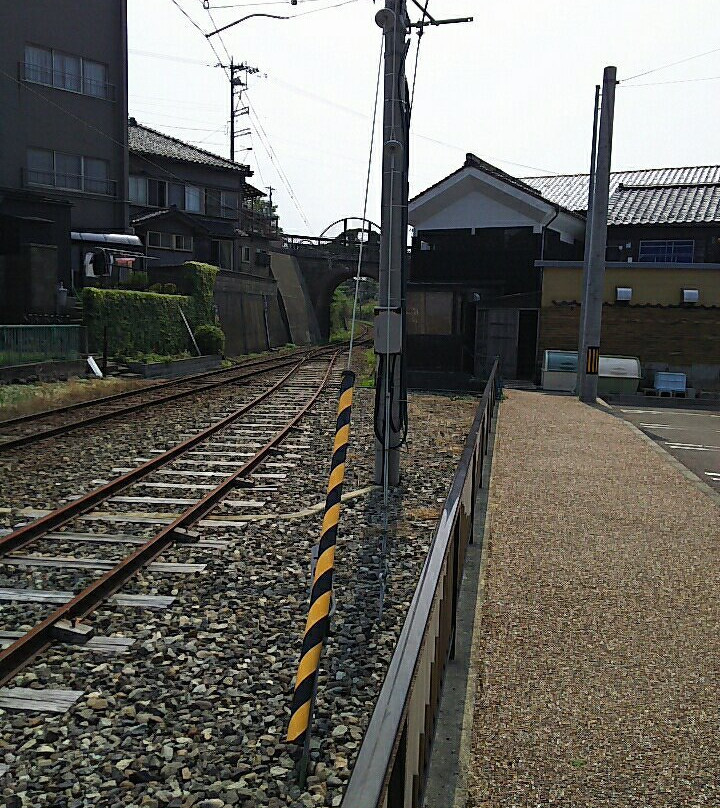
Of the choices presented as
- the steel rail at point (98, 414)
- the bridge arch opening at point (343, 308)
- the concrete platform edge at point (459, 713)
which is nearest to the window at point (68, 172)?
the bridge arch opening at point (343, 308)

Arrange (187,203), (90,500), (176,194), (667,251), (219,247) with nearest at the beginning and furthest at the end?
(90,500)
(667,251)
(176,194)
(187,203)
(219,247)

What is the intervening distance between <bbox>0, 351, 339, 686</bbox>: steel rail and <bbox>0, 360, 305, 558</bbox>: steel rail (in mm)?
1097

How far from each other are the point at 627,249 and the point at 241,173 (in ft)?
76.5

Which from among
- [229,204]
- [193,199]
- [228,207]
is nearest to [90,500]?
[193,199]

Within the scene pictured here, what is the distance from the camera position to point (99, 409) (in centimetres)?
1538

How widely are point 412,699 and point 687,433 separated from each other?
13.6 metres

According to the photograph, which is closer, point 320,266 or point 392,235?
point 392,235

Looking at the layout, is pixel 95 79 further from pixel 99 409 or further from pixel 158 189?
pixel 99 409

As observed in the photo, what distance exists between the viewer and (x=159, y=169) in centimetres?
3822

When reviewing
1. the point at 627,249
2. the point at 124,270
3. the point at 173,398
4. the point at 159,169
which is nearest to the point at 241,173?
the point at 159,169

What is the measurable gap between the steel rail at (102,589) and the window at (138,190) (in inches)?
1237

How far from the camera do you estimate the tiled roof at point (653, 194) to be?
26.7 m

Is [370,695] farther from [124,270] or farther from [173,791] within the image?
[124,270]

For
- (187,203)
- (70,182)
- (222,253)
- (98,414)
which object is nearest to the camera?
(98,414)
